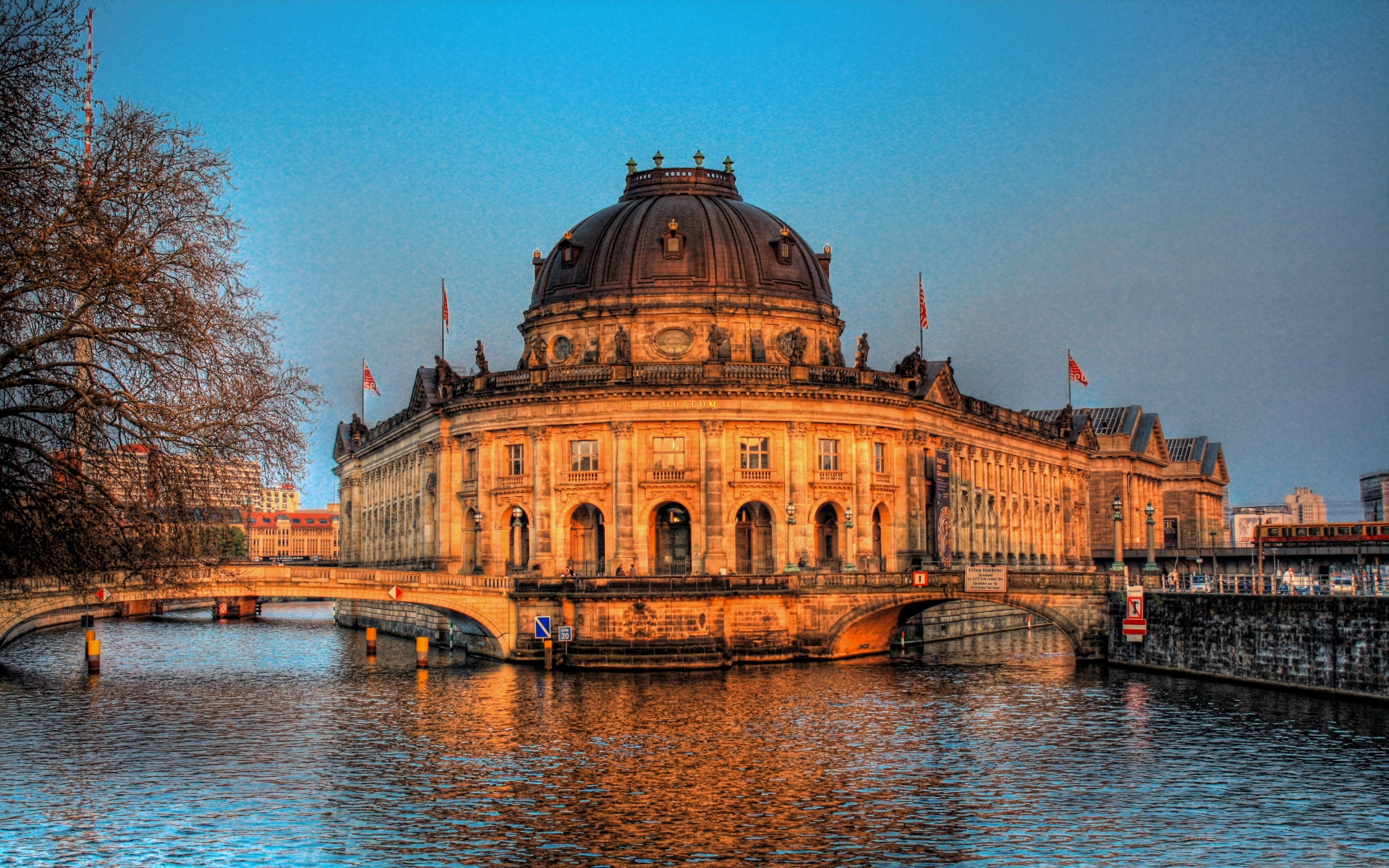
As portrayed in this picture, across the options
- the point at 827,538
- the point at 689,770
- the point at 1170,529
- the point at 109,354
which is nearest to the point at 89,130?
the point at 109,354

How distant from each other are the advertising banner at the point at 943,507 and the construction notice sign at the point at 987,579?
61.6 ft

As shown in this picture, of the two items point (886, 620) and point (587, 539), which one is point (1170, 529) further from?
point (587, 539)

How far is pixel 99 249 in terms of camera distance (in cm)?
2661

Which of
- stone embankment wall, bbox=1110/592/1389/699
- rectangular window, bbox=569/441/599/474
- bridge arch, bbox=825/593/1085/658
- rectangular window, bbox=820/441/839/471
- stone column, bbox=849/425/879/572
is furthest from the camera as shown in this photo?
stone column, bbox=849/425/879/572

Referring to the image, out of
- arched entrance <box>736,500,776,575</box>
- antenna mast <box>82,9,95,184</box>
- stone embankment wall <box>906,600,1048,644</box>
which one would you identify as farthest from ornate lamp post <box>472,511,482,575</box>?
antenna mast <box>82,9,95,184</box>

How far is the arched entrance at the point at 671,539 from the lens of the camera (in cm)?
8638

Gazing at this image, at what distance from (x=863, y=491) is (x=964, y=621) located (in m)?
20.2

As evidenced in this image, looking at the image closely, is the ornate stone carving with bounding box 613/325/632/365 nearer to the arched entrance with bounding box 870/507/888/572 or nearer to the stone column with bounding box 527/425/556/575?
the stone column with bounding box 527/425/556/575

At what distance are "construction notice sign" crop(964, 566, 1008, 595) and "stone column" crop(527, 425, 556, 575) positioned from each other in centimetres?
2446

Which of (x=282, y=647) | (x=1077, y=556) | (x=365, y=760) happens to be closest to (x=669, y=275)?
(x=282, y=647)

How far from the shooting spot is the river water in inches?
1319

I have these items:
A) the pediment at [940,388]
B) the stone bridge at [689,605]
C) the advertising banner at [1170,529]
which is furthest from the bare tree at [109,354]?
the advertising banner at [1170,529]

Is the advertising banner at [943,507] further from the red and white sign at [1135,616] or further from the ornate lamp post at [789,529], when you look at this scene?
the red and white sign at [1135,616]

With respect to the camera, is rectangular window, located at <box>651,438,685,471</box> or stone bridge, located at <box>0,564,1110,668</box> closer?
stone bridge, located at <box>0,564,1110,668</box>
